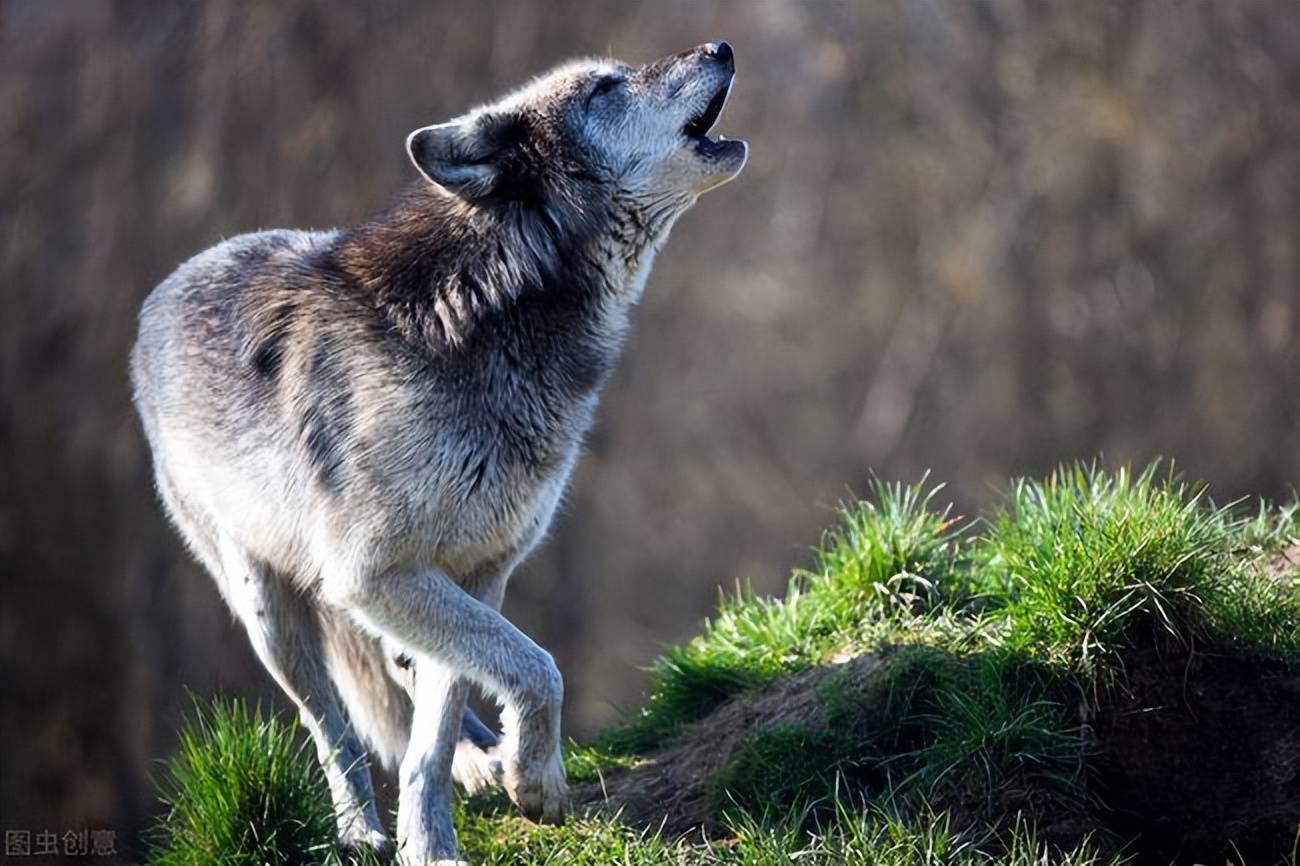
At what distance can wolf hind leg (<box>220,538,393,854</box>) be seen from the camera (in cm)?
624

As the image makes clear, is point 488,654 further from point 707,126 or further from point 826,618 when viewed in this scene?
point 707,126

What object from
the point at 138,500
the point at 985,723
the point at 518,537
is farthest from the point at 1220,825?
the point at 138,500

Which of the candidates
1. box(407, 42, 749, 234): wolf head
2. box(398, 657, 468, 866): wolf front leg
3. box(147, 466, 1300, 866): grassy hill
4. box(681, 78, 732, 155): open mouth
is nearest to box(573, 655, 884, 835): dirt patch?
box(147, 466, 1300, 866): grassy hill

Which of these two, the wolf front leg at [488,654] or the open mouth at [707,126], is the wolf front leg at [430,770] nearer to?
the wolf front leg at [488,654]

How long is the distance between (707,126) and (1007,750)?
2313 millimetres

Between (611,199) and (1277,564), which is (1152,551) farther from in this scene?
(611,199)

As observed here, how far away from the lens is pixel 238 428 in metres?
6.23

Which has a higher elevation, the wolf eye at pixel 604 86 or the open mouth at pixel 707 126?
the wolf eye at pixel 604 86

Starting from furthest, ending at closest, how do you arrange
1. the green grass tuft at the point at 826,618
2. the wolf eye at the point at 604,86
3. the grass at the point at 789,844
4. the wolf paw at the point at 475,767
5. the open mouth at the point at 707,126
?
the green grass tuft at the point at 826,618
the wolf paw at the point at 475,767
the wolf eye at the point at 604,86
the open mouth at the point at 707,126
the grass at the point at 789,844

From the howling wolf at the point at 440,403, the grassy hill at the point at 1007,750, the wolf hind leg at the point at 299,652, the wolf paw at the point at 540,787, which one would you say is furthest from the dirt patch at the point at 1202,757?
the wolf hind leg at the point at 299,652

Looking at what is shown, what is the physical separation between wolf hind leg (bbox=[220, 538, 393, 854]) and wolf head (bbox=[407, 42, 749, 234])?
1549mm

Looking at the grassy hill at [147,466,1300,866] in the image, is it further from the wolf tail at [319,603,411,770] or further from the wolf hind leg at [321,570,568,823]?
the wolf tail at [319,603,411,770]

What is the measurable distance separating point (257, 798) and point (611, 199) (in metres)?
2.24

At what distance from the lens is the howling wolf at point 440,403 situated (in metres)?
5.69
